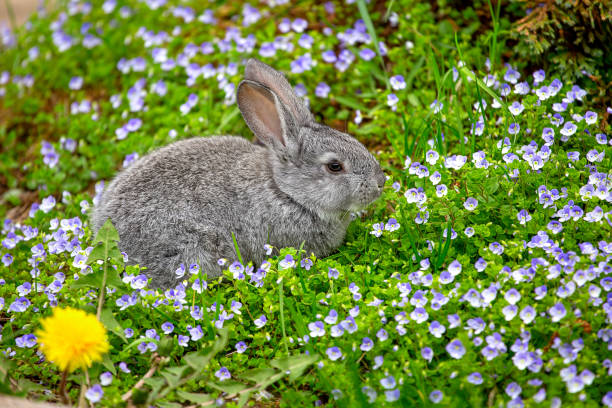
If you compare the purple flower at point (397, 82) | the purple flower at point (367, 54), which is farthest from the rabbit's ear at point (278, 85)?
the purple flower at point (367, 54)

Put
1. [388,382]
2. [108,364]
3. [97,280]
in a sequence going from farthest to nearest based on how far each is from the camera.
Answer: [97,280], [108,364], [388,382]

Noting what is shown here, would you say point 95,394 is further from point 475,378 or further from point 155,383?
point 475,378

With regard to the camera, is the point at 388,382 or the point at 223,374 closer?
the point at 388,382

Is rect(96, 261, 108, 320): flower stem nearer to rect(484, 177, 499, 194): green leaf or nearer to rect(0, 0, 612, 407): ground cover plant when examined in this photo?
rect(0, 0, 612, 407): ground cover plant

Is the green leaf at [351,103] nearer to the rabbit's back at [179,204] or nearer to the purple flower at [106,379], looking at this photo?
the rabbit's back at [179,204]

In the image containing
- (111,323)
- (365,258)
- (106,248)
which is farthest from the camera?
(365,258)

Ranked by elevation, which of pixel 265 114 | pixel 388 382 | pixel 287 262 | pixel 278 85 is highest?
pixel 278 85

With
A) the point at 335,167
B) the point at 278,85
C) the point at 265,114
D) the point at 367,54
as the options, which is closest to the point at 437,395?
the point at 335,167

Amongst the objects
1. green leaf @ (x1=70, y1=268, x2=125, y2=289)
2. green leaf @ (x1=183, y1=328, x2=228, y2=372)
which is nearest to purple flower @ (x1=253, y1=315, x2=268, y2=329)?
green leaf @ (x1=183, y1=328, x2=228, y2=372)

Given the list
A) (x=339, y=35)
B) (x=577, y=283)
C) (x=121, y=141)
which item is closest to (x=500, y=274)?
(x=577, y=283)
